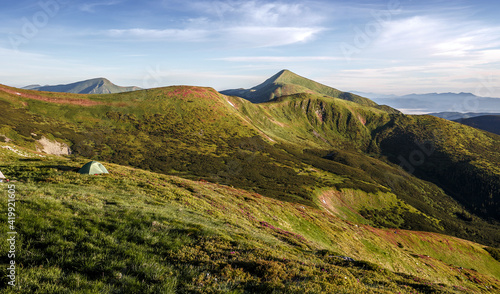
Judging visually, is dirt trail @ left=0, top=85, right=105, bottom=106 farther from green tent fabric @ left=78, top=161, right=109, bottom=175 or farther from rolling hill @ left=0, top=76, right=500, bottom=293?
green tent fabric @ left=78, top=161, right=109, bottom=175

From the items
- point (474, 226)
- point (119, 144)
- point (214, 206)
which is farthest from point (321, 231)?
point (474, 226)

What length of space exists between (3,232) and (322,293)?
14.6m

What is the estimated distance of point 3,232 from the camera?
9641 mm

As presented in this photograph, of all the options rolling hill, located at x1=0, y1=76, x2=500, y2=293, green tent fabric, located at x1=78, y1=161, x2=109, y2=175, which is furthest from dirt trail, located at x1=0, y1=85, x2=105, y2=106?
green tent fabric, located at x1=78, y1=161, x2=109, y2=175

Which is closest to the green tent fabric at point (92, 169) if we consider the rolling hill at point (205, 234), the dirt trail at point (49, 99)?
the rolling hill at point (205, 234)

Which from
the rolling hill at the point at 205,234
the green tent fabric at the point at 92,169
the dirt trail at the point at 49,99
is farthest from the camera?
the dirt trail at the point at 49,99

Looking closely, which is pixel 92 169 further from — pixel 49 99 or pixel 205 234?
pixel 49 99

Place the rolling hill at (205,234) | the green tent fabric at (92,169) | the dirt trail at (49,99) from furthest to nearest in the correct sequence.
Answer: the dirt trail at (49,99), the green tent fabric at (92,169), the rolling hill at (205,234)

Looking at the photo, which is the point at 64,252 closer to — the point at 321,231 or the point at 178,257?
the point at 178,257

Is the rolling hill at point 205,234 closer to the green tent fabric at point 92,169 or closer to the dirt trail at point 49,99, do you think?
the green tent fabric at point 92,169

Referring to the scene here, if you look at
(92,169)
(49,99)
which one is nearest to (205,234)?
(92,169)

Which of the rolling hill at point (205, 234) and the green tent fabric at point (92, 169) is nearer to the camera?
the rolling hill at point (205, 234)

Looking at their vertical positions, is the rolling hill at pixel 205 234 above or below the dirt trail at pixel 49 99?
below

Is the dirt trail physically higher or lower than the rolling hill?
higher
